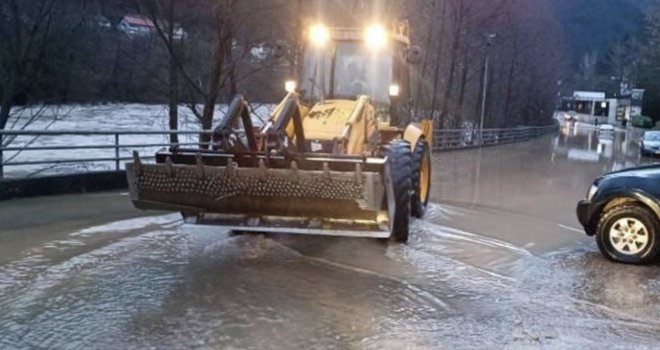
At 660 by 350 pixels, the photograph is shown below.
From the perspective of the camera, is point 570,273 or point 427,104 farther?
point 427,104

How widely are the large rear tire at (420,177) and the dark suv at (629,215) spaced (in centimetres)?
260

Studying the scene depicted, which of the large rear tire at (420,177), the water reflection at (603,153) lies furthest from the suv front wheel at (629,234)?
the water reflection at (603,153)

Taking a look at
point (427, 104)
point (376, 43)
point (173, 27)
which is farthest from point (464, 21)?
point (376, 43)

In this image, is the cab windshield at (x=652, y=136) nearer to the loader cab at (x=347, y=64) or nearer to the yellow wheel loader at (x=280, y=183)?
the loader cab at (x=347, y=64)

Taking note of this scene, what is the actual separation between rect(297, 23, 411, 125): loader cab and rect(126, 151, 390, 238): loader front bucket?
126 inches

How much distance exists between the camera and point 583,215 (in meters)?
9.00

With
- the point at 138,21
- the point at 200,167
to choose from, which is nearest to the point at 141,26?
the point at 138,21

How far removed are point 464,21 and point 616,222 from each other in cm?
3060

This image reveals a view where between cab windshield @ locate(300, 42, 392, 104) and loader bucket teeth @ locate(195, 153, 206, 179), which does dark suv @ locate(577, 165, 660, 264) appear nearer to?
cab windshield @ locate(300, 42, 392, 104)

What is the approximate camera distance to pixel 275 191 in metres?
7.57

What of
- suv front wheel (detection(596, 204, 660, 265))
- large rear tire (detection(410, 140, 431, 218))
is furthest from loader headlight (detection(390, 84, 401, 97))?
suv front wheel (detection(596, 204, 660, 265))

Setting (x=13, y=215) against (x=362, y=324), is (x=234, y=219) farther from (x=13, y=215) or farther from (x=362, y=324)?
(x=13, y=215)

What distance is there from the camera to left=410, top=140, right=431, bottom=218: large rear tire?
10.5m

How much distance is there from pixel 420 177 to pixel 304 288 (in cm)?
489
